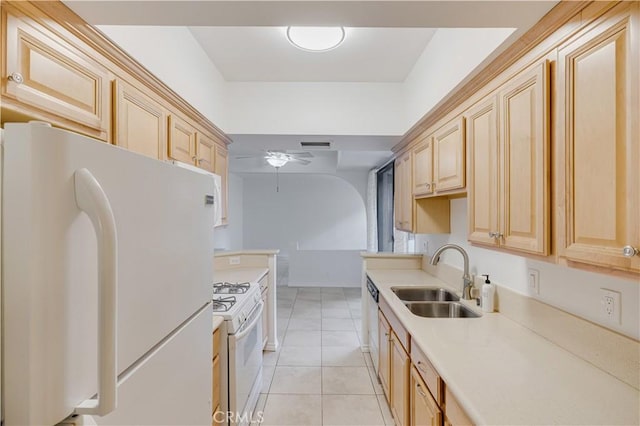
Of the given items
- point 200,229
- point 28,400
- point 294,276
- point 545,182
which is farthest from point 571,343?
point 294,276

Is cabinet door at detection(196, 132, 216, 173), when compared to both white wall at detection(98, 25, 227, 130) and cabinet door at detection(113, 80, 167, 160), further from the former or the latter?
cabinet door at detection(113, 80, 167, 160)

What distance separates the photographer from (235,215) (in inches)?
329

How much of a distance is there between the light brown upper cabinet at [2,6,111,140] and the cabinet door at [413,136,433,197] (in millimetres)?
2070

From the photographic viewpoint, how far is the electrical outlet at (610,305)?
1138 mm

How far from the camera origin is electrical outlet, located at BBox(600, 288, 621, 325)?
114 centimetres

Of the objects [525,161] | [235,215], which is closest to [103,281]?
[525,161]

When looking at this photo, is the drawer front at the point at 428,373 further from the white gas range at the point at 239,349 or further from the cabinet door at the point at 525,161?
the white gas range at the point at 239,349

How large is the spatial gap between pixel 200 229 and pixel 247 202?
27.6 ft

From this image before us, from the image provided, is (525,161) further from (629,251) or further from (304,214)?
(304,214)

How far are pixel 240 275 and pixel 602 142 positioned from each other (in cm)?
283

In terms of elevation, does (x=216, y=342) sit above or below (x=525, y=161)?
below

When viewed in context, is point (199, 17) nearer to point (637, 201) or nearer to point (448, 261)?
point (637, 201)

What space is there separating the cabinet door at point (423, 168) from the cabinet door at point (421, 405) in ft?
4.43

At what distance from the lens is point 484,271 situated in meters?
2.13
